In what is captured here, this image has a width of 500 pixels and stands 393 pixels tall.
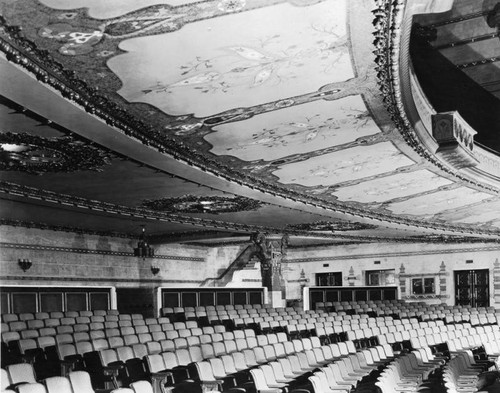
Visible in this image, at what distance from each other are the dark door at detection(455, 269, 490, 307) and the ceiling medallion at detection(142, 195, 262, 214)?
12.9m

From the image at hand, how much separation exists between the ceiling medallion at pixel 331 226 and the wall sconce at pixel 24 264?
8.23m

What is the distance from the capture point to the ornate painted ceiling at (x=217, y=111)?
529cm

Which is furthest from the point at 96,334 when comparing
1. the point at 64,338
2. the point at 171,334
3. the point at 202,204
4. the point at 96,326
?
the point at 202,204

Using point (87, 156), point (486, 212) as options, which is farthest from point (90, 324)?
point (486, 212)

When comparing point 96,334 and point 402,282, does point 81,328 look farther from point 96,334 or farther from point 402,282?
point 402,282

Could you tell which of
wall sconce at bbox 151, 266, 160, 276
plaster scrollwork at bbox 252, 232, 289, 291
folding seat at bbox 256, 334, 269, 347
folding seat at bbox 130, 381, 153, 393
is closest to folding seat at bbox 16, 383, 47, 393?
folding seat at bbox 130, 381, 153, 393

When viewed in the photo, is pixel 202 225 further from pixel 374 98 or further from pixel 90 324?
pixel 374 98

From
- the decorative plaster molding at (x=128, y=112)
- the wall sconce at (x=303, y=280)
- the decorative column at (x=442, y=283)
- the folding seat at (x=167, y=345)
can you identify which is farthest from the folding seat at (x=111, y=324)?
the wall sconce at (x=303, y=280)

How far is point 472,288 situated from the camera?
81.0 feet

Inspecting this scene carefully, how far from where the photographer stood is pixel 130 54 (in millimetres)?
5789

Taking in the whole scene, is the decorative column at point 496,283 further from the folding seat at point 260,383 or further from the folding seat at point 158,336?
the folding seat at point 260,383

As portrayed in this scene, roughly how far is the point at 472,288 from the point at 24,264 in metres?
17.3

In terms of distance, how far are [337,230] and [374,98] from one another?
14.5 meters

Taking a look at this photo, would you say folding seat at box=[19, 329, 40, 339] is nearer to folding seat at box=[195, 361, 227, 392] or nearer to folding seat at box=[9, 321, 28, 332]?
folding seat at box=[9, 321, 28, 332]
